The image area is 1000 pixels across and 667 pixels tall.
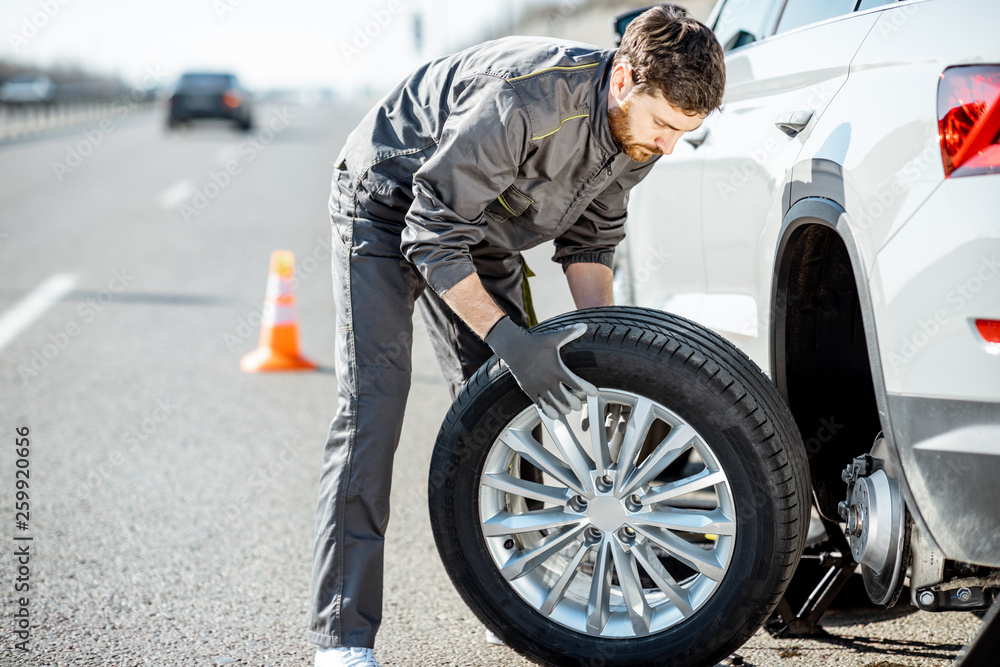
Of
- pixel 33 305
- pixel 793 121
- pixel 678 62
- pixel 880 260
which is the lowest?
pixel 33 305

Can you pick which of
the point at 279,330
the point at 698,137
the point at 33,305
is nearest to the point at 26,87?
the point at 33,305

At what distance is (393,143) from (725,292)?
112cm

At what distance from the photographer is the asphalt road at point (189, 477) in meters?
2.79

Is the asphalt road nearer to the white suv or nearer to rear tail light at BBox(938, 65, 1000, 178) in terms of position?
the white suv

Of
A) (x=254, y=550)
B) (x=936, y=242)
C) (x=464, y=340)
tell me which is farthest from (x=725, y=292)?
(x=254, y=550)

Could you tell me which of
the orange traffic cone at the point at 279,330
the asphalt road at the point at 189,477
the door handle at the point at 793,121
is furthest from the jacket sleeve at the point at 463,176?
the orange traffic cone at the point at 279,330

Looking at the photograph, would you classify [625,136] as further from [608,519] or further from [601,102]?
[608,519]

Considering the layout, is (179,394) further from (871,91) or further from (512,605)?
(871,91)

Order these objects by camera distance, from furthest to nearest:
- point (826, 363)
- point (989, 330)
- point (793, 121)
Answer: point (826, 363) → point (793, 121) → point (989, 330)

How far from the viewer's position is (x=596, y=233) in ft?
9.79

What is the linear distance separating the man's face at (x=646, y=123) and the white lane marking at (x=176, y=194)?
39.2 feet

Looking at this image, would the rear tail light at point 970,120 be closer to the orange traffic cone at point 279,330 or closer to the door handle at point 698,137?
the door handle at point 698,137

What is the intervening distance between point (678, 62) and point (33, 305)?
6709 mm

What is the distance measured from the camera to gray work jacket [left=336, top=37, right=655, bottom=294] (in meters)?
2.29
